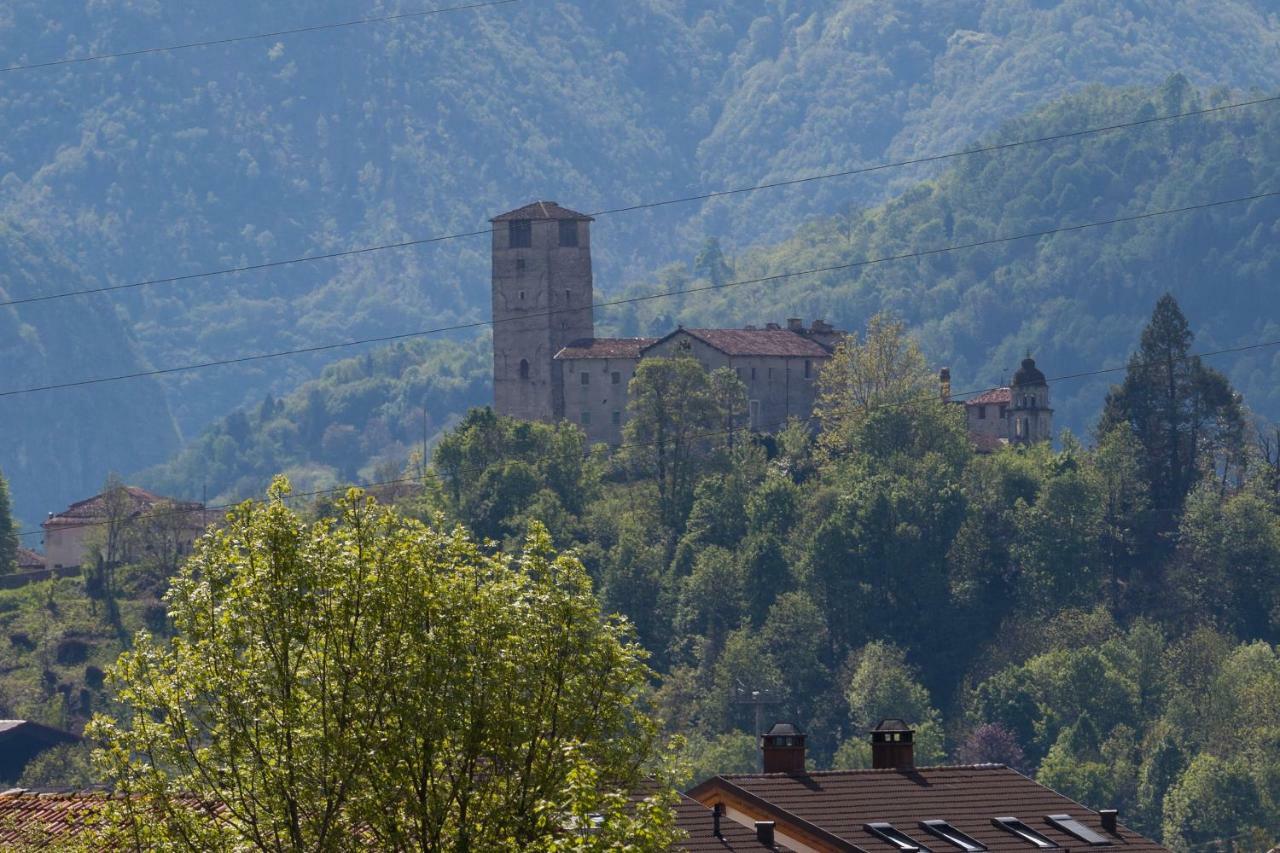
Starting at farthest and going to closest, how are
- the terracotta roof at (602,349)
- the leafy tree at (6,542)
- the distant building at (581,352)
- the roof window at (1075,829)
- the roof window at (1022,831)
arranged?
the leafy tree at (6,542), the terracotta roof at (602,349), the distant building at (581,352), the roof window at (1075,829), the roof window at (1022,831)

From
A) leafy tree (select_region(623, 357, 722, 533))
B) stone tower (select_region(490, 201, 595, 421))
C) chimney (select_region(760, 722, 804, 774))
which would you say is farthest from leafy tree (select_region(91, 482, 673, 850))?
stone tower (select_region(490, 201, 595, 421))

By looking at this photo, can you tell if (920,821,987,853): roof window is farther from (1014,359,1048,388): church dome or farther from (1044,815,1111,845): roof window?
(1014,359,1048,388): church dome

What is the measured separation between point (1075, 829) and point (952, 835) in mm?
2786

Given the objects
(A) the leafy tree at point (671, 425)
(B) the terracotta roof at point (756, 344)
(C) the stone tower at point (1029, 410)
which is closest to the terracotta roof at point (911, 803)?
(A) the leafy tree at point (671, 425)

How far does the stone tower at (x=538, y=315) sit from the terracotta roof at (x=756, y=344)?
23.1 ft

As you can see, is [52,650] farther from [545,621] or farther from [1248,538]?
[545,621]

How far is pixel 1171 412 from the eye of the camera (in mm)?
178875

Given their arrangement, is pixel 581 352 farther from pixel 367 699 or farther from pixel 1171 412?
pixel 367 699

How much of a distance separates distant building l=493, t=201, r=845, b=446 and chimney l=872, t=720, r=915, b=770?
127m

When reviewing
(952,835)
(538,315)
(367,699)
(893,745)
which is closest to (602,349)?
(538,315)

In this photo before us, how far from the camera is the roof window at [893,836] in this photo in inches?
2003

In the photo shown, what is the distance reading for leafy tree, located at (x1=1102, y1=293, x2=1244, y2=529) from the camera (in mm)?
178125

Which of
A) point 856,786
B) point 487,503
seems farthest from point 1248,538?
point 856,786

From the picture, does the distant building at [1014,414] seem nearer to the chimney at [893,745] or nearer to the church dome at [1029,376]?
the church dome at [1029,376]
